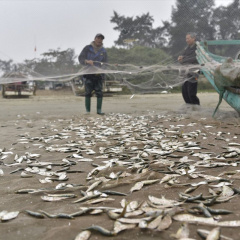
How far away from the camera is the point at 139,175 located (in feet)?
8.51

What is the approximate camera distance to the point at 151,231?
1.58 metres

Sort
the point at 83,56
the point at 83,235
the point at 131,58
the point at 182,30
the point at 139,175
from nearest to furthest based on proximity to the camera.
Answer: the point at 83,235 → the point at 139,175 → the point at 83,56 → the point at 131,58 → the point at 182,30

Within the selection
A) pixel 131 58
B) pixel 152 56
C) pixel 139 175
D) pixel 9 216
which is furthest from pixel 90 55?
pixel 152 56

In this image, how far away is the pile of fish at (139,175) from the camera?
171cm

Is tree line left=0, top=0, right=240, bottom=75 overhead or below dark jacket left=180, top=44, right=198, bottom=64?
overhead

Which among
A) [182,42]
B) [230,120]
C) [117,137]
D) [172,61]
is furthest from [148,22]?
[117,137]

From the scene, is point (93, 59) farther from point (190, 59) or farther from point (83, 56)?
point (190, 59)

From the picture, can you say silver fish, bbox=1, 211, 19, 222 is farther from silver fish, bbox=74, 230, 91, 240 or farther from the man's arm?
the man's arm

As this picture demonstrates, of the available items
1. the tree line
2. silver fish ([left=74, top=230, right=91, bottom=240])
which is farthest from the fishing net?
silver fish ([left=74, top=230, right=91, bottom=240])

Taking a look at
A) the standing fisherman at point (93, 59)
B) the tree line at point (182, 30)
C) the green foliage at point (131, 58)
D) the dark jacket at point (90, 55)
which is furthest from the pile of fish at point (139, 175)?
the tree line at point (182, 30)

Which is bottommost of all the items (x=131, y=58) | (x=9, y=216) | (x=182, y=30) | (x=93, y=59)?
(x=9, y=216)

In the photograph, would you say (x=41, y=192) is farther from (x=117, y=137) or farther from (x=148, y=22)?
(x=148, y=22)

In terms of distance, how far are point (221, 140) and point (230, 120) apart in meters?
2.25

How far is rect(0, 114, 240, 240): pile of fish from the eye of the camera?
5.61 ft
